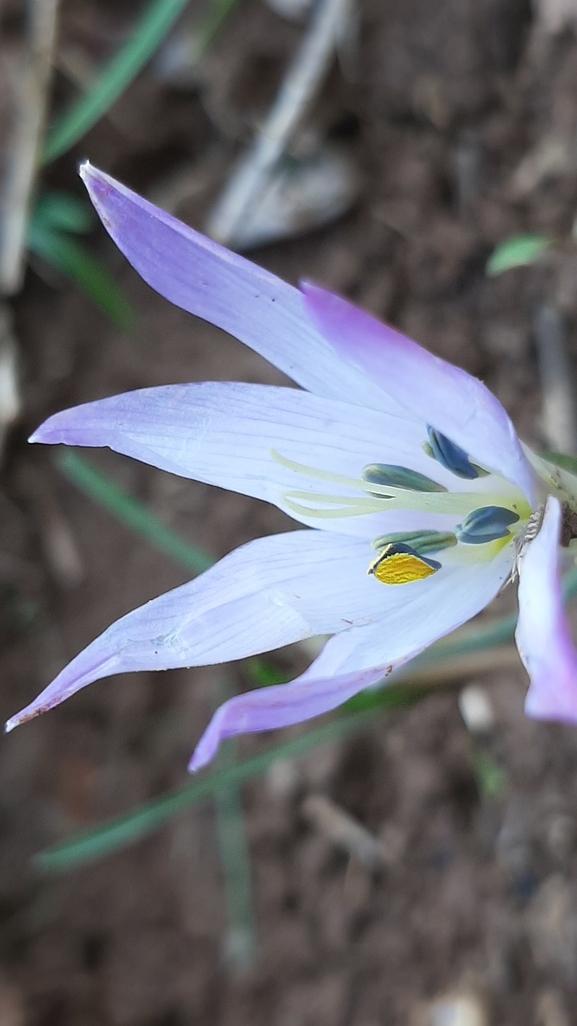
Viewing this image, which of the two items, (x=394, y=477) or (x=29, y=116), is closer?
(x=394, y=477)

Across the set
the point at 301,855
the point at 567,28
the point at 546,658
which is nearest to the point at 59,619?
the point at 301,855

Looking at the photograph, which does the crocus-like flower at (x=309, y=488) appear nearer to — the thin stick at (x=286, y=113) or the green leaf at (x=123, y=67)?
the green leaf at (x=123, y=67)

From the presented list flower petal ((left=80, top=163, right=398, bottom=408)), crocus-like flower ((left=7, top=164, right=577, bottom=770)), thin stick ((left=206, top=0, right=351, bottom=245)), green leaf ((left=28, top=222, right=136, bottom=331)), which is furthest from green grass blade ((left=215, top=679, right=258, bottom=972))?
flower petal ((left=80, top=163, right=398, bottom=408))

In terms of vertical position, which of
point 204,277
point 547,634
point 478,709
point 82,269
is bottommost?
point 478,709

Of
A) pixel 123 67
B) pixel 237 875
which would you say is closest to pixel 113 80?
pixel 123 67

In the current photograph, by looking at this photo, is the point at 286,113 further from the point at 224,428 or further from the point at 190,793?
the point at 190,793

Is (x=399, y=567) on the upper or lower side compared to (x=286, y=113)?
lower

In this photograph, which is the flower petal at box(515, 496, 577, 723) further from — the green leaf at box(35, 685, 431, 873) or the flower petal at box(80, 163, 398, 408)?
the green leaf at box(35, 685, 431, 873)
